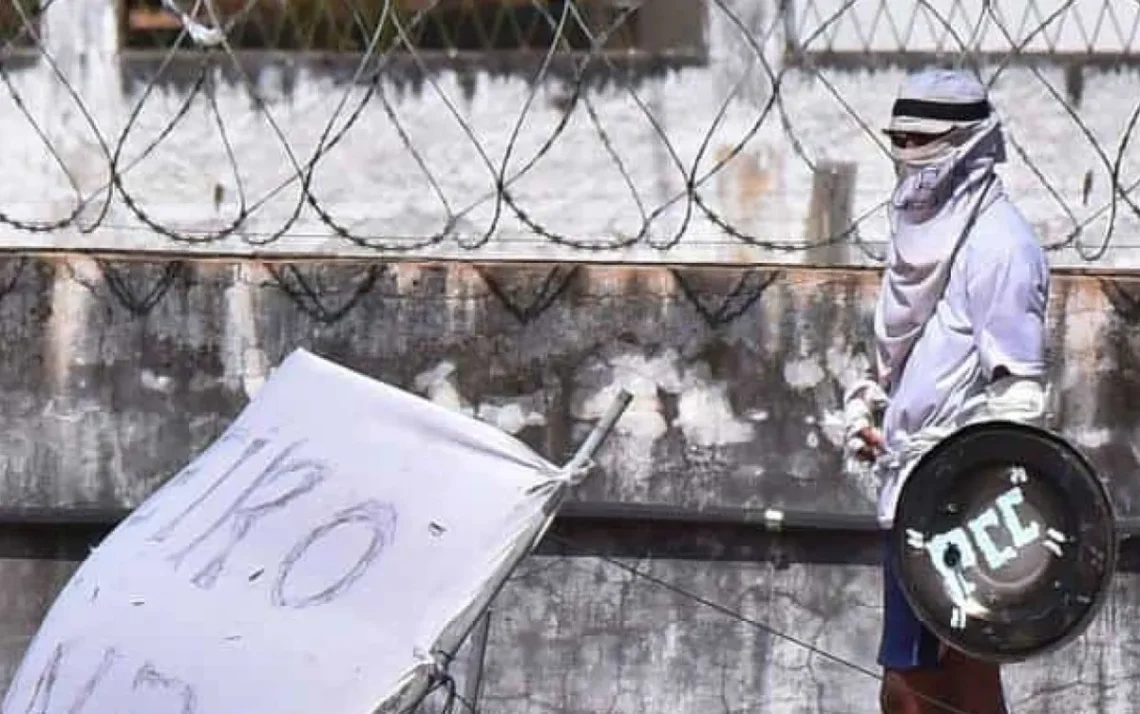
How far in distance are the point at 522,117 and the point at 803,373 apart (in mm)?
936

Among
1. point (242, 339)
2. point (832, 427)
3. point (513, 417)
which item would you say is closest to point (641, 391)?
point (513, 417)

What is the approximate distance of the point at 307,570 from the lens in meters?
4.99

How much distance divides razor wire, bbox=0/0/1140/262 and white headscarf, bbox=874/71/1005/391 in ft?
4.04

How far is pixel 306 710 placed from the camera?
15.7ft

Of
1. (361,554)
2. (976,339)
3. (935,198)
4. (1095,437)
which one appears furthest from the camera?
(1095,437)

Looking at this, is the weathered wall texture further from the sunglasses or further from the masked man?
the sunglasses

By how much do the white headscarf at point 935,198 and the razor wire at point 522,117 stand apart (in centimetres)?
123

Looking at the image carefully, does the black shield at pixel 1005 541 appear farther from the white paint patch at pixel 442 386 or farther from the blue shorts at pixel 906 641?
the white paint patch at pixel 442 386

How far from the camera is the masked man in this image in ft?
19.3

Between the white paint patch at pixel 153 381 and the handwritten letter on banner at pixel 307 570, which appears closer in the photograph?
the handwritten letter on banner at pixel 307 570

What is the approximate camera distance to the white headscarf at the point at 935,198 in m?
6.00

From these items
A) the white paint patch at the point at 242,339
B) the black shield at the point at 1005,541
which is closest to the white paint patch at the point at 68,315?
the white paint patch at the point at 242,339

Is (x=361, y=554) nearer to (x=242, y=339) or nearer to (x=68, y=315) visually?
(x=242, y=339)

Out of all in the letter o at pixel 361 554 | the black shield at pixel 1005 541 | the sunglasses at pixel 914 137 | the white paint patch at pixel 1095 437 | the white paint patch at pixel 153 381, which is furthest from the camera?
the white paint patch at pixel 153 381
